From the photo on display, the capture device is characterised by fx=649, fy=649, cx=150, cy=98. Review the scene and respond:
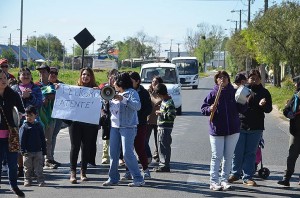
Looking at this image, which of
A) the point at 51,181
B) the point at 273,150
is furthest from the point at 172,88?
the point at 51,181

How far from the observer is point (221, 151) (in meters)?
10.1

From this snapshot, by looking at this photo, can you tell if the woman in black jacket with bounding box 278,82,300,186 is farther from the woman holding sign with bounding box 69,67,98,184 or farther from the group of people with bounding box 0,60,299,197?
the woman holding sign with bounding box 69,67,98,184

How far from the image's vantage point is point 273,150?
50.8 feet

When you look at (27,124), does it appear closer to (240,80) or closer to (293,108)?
(240,80)

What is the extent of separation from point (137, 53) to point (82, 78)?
407 ft

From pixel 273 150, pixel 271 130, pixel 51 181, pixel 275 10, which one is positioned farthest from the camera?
pixel 275 10

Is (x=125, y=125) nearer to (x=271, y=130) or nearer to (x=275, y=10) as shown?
(x=271, y=130)

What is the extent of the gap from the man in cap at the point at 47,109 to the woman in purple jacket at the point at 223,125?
3.53 m

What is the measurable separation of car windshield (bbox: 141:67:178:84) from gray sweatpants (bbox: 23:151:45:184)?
15832 millimetres

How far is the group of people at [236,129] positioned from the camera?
32.9 feet

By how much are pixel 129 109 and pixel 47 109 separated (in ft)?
8.74

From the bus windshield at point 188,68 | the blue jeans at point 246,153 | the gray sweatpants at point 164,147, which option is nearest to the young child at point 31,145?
the gray sweatpants at point 164,147

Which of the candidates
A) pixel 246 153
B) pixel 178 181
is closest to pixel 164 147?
pixel 178 181

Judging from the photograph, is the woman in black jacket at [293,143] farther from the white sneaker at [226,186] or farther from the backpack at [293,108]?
the white sneaker at [226,186]
